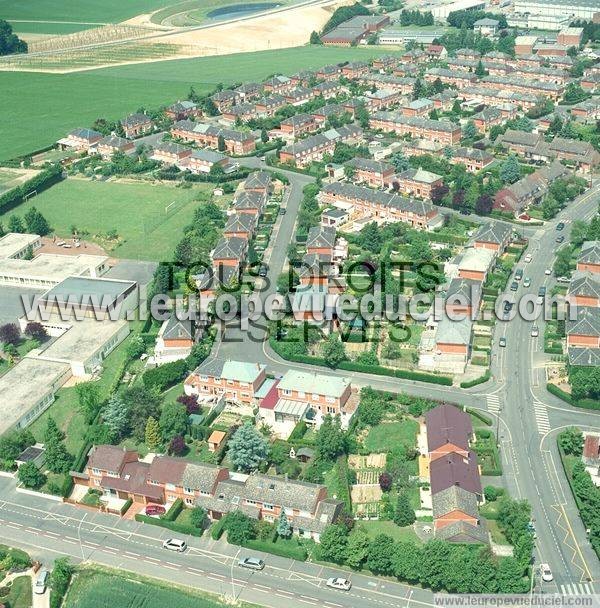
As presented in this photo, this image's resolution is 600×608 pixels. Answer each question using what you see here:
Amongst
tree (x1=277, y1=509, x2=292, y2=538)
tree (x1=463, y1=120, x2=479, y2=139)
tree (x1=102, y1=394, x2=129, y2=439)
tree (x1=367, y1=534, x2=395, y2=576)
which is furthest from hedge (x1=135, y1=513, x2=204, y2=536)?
tree (x1=463, y1=120, x2=479, y2=139)

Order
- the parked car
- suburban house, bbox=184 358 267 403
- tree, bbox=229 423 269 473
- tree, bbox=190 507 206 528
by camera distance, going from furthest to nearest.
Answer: suburban house, bbox=184 358 267 403 < tree, bbox=229 423 269 473 < the parked car < tree, bbox=190 507 206 528

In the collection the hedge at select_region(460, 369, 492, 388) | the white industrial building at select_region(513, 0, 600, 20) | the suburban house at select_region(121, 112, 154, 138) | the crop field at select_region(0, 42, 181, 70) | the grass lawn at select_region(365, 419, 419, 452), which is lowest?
the grass lawn at select_region(365, 419, 419, 452)

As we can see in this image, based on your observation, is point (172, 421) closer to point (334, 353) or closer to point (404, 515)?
point (334, 353)

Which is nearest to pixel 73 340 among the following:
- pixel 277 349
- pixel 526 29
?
pixel 277 349

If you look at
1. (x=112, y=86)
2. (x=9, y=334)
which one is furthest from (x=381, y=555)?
(x=112, y=86)

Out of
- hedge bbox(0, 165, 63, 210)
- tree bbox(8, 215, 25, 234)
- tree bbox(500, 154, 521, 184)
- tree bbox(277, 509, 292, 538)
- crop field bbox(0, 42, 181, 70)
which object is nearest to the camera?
tree bbox(277, 509, 292, 538)

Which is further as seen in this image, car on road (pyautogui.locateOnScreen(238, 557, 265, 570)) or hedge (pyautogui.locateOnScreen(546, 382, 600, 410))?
hedge (pyautogui.locateOnScreen(546, 382, 600, 410))

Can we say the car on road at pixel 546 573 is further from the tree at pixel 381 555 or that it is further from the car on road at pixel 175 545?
the car on road at pixel 175 545

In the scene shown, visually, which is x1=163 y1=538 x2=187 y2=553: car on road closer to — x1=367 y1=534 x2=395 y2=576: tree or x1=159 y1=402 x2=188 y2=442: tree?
x1=159 y1=402 x2=188 y2=442: tree
